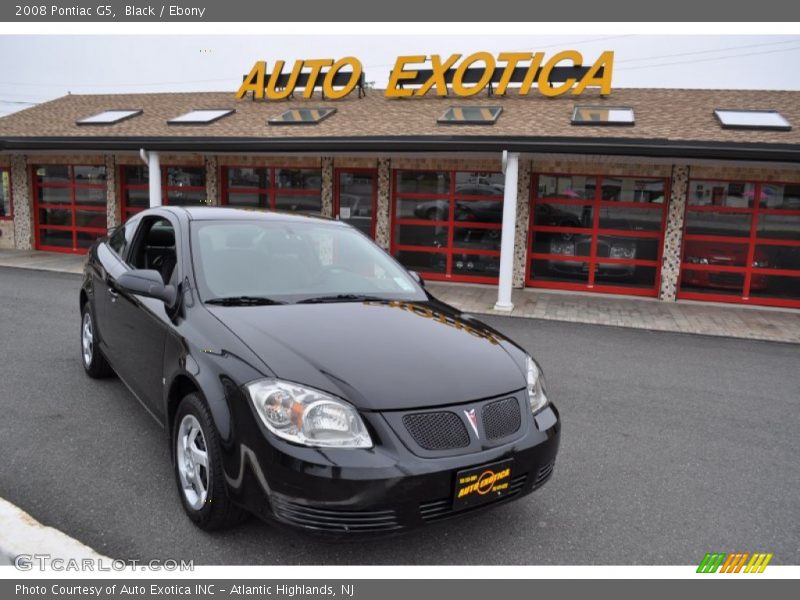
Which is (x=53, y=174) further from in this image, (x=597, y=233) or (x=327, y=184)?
(x=597, y=233)

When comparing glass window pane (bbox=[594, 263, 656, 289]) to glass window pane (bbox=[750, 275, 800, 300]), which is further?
glass window pane (bbox=[594, 263, 656, 289])

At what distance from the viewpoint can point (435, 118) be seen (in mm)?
13492

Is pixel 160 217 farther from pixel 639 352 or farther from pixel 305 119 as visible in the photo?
pixel 305 119

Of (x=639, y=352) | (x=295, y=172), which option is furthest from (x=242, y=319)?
(x=295, y=172)

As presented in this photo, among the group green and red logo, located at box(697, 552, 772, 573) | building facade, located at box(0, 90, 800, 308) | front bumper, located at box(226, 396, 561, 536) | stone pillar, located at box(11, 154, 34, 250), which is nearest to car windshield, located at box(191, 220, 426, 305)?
front bumper, located at box(226, 396, 561, 536)

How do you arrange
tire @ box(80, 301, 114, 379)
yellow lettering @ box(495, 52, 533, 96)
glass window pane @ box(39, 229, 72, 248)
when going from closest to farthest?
tire @ box(80, 301, 114, 379)
yellow lettering @ box(495, 52, 533, 96)
glass window pane @ box(39, 229, 72, 248)

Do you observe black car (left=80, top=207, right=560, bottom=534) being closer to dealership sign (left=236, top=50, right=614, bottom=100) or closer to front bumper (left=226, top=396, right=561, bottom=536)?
front bumper (left=226, top=396, right=561, bottom=536)

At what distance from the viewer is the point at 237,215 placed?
428cm

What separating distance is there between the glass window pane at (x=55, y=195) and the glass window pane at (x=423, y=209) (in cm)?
896

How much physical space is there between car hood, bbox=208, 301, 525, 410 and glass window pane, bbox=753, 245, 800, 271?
10294mm

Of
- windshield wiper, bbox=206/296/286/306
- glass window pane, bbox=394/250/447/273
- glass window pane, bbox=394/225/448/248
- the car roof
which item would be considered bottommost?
glass window pane, bbox=394/250/447/273

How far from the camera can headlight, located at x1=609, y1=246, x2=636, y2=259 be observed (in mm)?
12422

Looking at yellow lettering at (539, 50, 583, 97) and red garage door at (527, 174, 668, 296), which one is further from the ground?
yellow lettering at (539, 50, 583, 97)

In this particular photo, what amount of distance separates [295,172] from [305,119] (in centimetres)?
120
